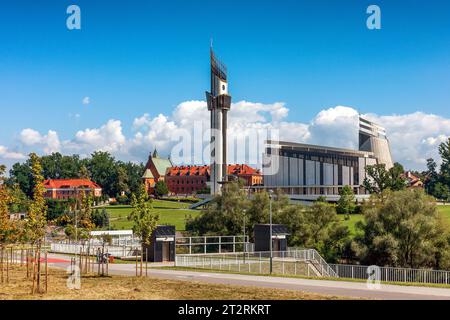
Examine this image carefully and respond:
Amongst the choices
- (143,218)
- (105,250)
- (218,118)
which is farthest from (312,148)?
(143,218)

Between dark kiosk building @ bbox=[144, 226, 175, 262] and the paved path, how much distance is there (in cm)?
884

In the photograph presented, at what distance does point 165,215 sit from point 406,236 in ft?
242

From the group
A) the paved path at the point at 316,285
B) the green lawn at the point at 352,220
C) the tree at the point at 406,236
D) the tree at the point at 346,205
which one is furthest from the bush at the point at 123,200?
the paved path at the point at 316,285

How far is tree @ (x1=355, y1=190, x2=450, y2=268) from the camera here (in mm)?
48344

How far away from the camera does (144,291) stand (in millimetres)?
24922

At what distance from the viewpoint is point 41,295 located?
23750 mm

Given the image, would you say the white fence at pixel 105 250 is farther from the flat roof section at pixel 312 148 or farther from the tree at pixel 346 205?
the flat roof section at pixel 312 148

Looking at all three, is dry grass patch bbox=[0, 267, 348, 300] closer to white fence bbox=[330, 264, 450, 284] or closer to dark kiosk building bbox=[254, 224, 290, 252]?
white fence bbox=[330, 264, 450, 284]

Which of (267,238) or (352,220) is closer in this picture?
(267,238)

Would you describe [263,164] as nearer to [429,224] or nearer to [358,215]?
[358,215]

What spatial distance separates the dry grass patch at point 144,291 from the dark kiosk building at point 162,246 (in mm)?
15971

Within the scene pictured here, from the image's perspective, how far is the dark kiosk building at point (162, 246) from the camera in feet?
153

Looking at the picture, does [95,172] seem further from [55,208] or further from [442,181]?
[442,181]
